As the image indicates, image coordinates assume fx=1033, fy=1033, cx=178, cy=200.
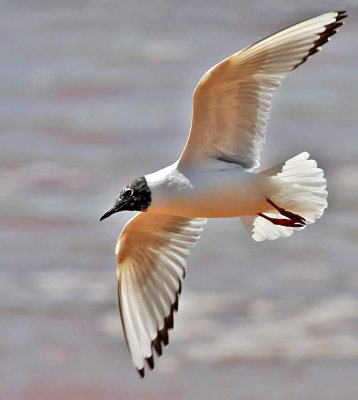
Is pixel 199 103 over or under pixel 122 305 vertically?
over

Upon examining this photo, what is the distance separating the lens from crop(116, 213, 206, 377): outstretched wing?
173 inches

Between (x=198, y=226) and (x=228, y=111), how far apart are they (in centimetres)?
77

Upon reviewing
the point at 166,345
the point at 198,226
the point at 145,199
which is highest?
the point at 145,199

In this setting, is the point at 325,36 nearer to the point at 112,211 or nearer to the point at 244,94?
the point at 244,94

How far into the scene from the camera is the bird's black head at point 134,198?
155 inches

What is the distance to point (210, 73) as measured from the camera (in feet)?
12.4

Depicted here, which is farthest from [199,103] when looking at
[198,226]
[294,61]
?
[198,226]

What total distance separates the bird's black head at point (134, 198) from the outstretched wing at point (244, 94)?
0.58 feet

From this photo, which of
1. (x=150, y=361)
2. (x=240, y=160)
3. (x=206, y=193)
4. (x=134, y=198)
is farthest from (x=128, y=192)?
(x=150, y=361)

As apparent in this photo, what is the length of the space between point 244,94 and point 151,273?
3.27 feet

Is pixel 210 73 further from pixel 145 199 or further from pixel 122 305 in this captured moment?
pixel 122 305

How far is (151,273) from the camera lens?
14.8 feet

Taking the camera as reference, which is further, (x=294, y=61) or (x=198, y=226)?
(x=198, y=226)

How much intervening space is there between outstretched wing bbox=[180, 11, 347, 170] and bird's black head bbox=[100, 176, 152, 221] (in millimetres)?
176
